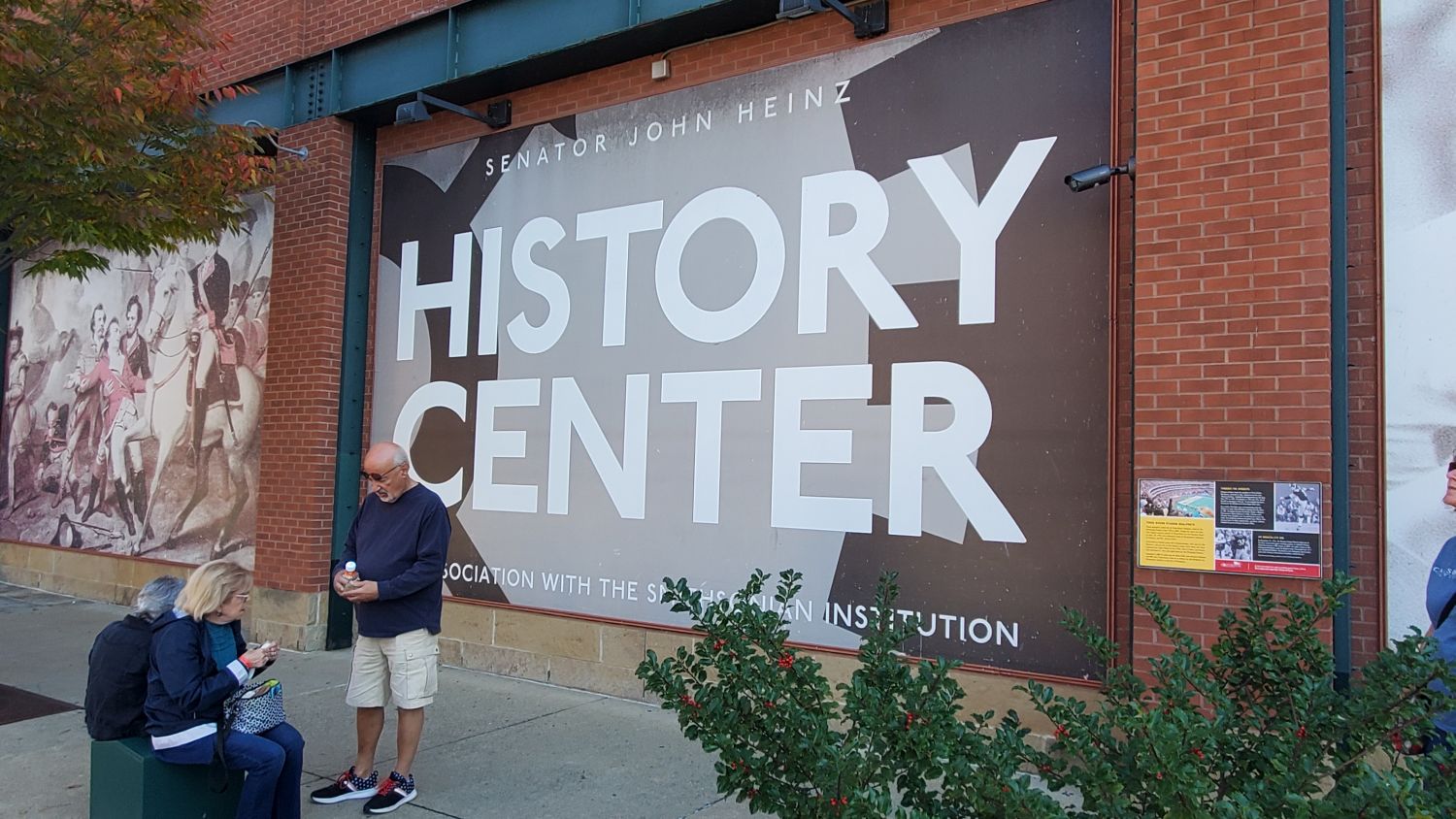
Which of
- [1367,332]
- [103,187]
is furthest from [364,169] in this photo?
[1367,332]

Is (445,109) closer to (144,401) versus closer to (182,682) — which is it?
(144,401)

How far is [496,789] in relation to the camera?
512cm

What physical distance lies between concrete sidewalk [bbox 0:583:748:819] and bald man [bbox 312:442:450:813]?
0.17 meters

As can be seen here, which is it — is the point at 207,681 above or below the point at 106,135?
below

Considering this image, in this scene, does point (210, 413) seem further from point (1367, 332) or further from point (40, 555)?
point (1367, 332)

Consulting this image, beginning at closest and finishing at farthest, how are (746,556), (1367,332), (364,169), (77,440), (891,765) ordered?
1. (891,765)
2. (1367,332)
3. (746,556)
4. (364,169)
5. (77,440)

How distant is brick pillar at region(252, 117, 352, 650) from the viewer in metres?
8.79

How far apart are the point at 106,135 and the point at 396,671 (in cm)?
423

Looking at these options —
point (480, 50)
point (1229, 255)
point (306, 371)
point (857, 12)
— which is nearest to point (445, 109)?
point (480, 50)

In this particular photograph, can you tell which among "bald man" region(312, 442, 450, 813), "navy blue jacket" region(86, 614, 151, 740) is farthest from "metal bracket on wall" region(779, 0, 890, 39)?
"navy blue jacket" region(86, 614, 151, 740)

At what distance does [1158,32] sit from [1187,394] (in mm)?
1908

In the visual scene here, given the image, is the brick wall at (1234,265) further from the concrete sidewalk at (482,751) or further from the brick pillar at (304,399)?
the brick pillar at (304,399)

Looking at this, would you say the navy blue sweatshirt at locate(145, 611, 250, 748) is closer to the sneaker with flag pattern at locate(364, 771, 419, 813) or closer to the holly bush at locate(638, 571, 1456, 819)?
the sneaker with flag pattern at locate(364, 771, 419, 813)

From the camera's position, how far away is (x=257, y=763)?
4.00 meters
